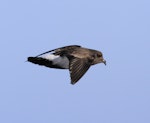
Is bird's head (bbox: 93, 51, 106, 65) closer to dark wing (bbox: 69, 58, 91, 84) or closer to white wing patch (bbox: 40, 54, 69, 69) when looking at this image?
white wing patch (bbox: 40, 54, 69, 69)

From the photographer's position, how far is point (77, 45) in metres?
11.5

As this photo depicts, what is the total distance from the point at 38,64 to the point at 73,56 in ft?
3.33

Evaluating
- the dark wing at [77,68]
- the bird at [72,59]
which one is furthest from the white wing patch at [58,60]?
the dark wing at [77,68]

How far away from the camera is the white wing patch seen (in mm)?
10625

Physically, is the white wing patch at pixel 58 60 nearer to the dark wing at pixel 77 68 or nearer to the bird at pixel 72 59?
the bird at pixel 72 59

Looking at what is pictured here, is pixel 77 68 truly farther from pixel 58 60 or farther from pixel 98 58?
pixel 98 58

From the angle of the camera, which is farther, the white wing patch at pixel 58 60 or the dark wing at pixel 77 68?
the white wing patch at pixel 58 60

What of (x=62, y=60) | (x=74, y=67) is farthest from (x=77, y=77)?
(x=62, y=60)

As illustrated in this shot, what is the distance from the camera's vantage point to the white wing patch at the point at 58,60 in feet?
34.9

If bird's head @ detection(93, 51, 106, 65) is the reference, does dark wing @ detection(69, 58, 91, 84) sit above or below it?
below

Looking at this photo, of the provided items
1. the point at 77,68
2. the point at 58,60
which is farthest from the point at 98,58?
the point at 77,68

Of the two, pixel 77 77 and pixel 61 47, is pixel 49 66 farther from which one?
pixel 77 77

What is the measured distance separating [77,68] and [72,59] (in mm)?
440

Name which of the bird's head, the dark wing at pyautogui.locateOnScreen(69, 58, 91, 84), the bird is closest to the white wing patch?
the bird
